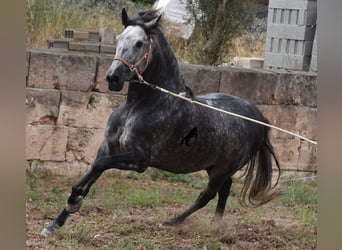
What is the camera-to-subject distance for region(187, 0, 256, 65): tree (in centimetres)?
887

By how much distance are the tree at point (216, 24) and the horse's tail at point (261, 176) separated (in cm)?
290

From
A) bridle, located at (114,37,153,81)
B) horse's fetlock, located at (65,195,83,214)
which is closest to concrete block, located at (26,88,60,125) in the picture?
horse's fetlock, located at (65,195,83,214)

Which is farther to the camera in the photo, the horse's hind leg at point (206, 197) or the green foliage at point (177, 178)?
the green foliage at point (177, 178)

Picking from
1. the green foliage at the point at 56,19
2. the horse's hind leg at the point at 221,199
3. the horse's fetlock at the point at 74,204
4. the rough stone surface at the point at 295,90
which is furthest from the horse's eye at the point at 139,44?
the rough stone surface at the point at 295,90

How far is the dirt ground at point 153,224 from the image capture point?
19.0 ft

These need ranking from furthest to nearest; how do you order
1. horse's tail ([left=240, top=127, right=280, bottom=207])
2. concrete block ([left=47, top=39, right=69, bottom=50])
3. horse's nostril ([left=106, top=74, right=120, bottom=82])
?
concrete block ([left=47, top=39, right=69, bottom=50]) → horse's tail ([left=240, top=127, right=280, bottom=207]) → horse's nostril ([left=106, top=74, right=120, bottom=82])

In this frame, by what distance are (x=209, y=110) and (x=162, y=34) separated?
0.74 m

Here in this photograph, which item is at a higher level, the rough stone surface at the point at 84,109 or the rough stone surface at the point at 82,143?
the rough stone surface at the point at 84,109

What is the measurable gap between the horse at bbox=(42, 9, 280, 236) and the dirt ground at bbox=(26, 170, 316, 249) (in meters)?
0.32

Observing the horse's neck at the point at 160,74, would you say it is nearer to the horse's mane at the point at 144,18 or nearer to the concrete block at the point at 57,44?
the horse's mane at the point at 144,18

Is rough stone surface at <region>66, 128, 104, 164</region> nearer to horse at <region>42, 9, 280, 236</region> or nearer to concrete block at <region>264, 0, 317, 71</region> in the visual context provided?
horse at <region>42, 9, 280, 236</region>
